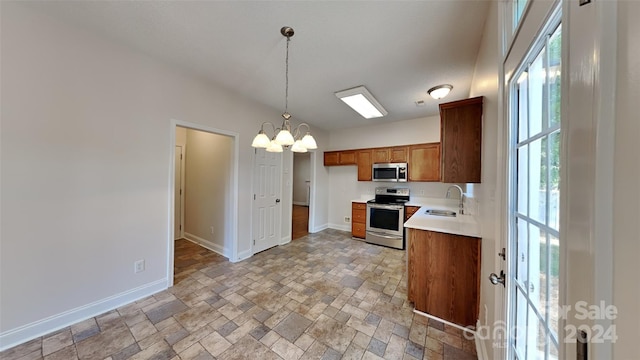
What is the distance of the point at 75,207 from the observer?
1.88m

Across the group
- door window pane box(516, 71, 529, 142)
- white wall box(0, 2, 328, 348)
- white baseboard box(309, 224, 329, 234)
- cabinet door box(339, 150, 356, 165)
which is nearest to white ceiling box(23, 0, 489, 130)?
white wall box(0, 2, 328, 348)

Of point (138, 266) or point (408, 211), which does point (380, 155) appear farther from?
point (138, 266)

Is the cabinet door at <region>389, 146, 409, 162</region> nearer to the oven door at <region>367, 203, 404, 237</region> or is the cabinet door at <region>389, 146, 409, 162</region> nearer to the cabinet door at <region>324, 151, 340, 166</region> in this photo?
the oven door at <region>367, 203, 404, 237</region>

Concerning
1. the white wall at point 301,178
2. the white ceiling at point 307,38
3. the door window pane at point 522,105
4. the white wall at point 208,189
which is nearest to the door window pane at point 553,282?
the door window pane at point 522,105

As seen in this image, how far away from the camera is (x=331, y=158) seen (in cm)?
517

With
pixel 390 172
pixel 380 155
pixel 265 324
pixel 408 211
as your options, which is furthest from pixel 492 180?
pixel 380 155

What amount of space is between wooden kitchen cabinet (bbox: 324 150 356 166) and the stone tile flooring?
2627 millimetres

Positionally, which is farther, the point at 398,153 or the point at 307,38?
the point at 398,153

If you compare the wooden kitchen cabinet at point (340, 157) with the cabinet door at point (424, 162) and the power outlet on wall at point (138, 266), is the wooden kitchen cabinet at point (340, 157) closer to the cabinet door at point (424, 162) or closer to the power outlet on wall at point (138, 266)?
the cabinet door at point (424, 162)

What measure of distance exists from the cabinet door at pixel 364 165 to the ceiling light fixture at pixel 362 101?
3.42 feet

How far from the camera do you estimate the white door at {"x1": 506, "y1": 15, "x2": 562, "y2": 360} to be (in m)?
0.66

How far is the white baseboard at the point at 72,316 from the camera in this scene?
5.26 ft

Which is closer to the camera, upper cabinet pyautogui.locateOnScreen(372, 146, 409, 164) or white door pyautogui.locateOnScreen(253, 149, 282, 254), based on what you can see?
white door pyautogui.locateOnScreen(253, 149, 282, 254)

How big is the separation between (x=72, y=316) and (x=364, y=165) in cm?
455
